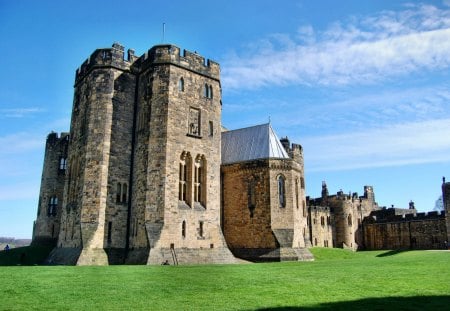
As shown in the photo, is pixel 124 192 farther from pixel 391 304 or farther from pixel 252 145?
pixel 391 304

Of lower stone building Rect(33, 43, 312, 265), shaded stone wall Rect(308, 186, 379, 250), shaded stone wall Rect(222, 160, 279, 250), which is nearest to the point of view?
lower stone building Rect(33, 43, 312, 265)

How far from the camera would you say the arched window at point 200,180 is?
31.1 meters

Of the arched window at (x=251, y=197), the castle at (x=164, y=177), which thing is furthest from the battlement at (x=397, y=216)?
the arched window at (x=251, y=197)

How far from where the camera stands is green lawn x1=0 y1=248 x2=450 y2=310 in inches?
423

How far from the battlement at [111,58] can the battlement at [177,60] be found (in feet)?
2.79

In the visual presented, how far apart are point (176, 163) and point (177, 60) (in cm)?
806

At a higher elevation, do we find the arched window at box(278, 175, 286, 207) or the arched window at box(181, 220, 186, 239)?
the arched window at box(278, 175, 286, 207)

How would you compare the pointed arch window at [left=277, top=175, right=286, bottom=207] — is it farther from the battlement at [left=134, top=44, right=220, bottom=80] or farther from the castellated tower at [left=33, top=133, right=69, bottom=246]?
the castellated tower at [left=33, top=133, right=69, bottom=246]

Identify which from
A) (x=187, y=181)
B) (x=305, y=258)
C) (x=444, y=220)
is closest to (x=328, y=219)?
(x=444, y=220)

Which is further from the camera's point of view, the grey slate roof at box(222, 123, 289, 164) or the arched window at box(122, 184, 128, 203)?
the grey slate roof at box(222, 123, 289, 164)

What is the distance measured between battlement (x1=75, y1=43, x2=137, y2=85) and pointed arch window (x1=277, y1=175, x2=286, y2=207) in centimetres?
1532

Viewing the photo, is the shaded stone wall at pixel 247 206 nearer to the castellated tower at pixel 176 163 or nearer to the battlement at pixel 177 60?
the castellated tower at pixel 176 163

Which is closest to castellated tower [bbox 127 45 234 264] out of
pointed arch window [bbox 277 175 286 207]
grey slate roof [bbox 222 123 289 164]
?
grey slate roof [bbox 222 123 289 164]

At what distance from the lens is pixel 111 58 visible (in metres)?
31.5
